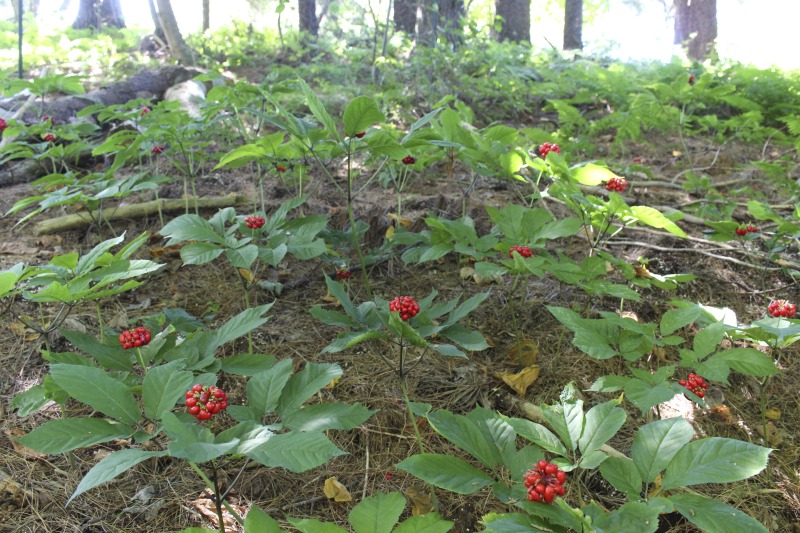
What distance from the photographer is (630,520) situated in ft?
3.18

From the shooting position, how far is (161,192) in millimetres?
3660

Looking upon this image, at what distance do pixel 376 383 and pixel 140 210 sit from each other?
86.7 inches

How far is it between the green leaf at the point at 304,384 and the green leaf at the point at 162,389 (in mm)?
243

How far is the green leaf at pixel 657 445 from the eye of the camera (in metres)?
1.11

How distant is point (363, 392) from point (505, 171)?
3.43ft

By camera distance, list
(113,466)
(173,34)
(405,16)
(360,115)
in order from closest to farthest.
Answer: (113,466)
(360,115)
(405,16)
(173,34)

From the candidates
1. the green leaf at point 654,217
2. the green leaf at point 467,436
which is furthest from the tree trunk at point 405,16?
the green leaf at point 467,436

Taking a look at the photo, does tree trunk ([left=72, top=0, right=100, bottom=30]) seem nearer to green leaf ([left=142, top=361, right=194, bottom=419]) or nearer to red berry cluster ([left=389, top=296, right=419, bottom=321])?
→ red berry cluster ([left=389, top=296, right=419, bottom=321])

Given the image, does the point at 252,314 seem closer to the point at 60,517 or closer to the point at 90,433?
the point at 90,433

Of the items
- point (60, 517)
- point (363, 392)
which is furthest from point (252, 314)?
point (60, 517)

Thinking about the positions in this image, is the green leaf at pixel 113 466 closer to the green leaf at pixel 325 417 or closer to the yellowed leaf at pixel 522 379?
the green leaf at pixel 325 417

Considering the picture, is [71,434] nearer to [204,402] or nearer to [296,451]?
[204,402]

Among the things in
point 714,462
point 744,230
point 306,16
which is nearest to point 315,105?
point 714,462

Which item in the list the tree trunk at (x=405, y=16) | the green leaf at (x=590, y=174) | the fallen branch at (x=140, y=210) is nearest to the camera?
the green leaf at (x=590, y=174)
